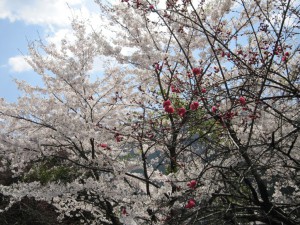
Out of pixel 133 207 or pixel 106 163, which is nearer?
pixel 133 207

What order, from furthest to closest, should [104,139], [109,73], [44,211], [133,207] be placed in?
1. [44,211]
2. [109,73]
3. [104,139]
4. [133,207]

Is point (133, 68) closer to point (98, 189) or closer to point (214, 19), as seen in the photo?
point (214, 19)

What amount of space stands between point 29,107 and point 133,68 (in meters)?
2.15

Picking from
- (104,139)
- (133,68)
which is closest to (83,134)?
(104,139)

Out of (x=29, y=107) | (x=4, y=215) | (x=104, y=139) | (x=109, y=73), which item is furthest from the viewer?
(x=4, y=215)

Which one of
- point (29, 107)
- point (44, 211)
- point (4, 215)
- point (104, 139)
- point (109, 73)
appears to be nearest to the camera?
point (29, 107)

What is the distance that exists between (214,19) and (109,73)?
2.49 m

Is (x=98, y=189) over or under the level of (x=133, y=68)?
under

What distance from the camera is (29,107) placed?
5789 mm

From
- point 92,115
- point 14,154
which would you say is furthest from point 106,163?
point 14,154

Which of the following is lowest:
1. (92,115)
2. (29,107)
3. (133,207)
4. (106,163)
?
(133,207)

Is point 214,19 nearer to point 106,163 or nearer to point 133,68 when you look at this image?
point 133,68

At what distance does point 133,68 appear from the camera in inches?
252

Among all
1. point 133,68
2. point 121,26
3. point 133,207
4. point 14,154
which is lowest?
point 133,207
